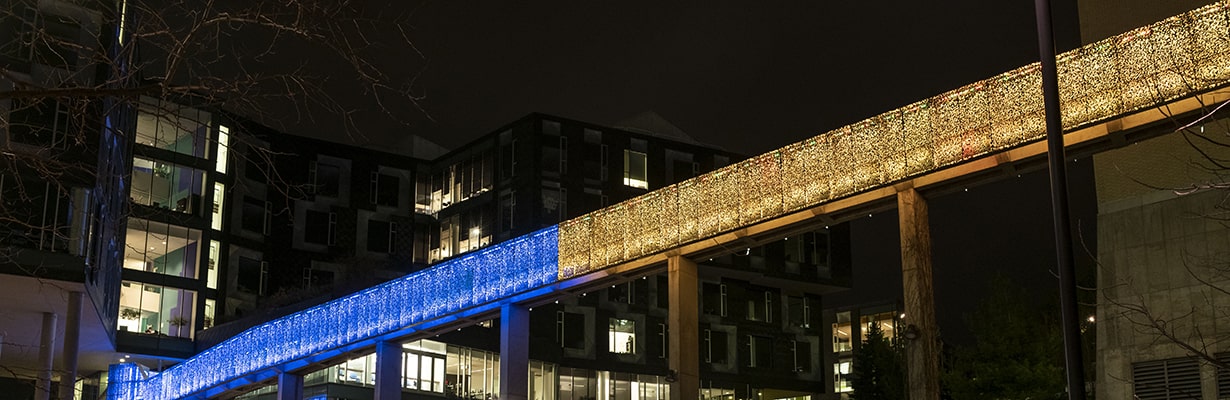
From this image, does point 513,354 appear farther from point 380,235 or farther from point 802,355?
point 802,355

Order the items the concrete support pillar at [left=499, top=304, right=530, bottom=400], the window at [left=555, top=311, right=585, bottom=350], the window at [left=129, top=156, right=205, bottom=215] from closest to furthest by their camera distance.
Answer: the concrete support pillar at [left=499, top=304, right=530, bottom=400] < the window at [left=129, top=156, right=205, bottom=215] < the window at [left=555, top=311, right=585, bottom=350]

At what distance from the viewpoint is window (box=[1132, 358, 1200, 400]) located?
82.3 feet

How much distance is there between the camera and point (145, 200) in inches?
2643

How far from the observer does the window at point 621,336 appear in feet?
250

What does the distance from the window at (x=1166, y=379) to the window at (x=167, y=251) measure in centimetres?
5194

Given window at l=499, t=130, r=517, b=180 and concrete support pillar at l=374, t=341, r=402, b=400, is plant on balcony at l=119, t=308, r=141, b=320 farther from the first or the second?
concrete support pillar at l=374, t=341, r=402, b=400

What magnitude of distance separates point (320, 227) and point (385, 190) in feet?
17.5

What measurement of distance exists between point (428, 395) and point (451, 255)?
62.9 feet

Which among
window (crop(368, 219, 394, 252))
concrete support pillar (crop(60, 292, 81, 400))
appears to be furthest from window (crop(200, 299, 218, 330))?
concrete support pillar (crop(60, 292, 81, 400))

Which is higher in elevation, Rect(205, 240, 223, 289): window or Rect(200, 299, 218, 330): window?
Rect(205, 240, 223, 289): window

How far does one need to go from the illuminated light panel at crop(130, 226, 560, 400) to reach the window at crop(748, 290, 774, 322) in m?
43.4

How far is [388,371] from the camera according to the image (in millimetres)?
37125

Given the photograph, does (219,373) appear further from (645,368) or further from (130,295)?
(645,368)

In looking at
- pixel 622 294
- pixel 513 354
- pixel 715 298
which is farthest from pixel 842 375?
pixel 513 354
